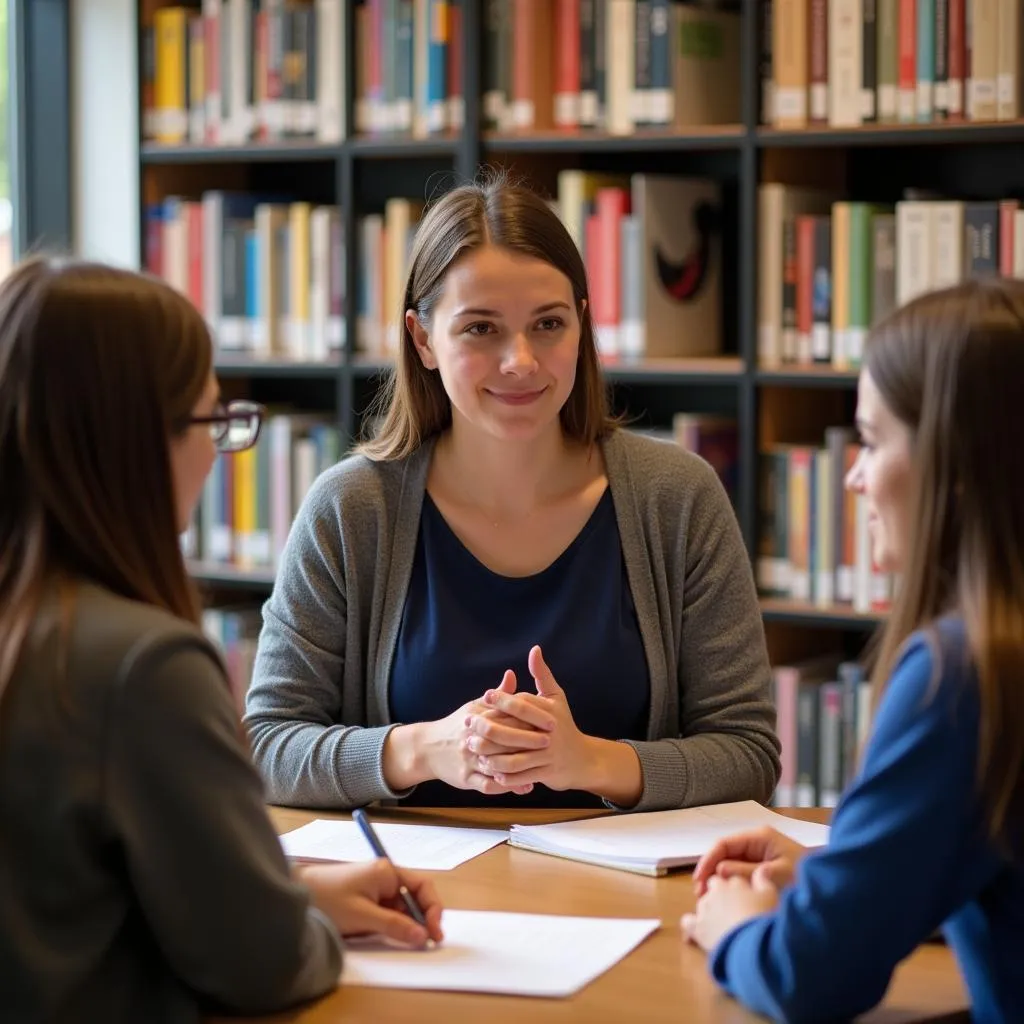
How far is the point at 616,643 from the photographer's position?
2035mm

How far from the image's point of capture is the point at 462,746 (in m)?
1.79

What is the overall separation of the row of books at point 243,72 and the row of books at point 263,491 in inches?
25.0

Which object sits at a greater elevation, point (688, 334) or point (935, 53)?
point (935, 53)

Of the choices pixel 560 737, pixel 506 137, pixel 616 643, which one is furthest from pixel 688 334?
pixel 560 737

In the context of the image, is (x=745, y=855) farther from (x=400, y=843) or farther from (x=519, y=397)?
(x=519, y=397)

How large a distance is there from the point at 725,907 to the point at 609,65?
2.14m

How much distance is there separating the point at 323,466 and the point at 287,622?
5.01ft

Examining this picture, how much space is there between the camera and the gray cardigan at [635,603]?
198cm

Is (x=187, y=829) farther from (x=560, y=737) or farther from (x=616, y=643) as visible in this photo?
(x=616, y=643)

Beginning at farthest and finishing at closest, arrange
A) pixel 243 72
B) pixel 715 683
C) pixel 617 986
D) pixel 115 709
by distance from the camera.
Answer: pixel 243 72
pixel 715 683
pixel 617 986
pixel 115 709

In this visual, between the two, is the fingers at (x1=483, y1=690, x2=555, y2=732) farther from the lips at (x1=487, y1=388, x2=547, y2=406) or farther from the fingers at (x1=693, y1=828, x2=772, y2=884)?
the lips at (x1=487, y1=388, x2=547, y2=406)

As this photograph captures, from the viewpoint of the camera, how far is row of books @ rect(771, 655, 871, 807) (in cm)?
307

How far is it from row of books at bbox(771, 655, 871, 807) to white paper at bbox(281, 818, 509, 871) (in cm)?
142

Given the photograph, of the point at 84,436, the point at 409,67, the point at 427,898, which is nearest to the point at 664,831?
the point at 427,898
